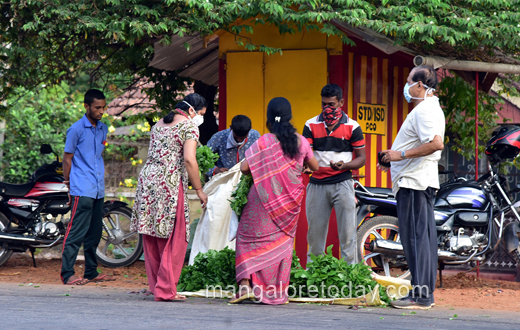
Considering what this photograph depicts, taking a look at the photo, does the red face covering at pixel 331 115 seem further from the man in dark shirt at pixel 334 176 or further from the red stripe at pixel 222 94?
the red stripe at pixel 222 94

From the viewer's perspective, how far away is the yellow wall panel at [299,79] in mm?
7547

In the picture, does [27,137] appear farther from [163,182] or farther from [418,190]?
[418,190]

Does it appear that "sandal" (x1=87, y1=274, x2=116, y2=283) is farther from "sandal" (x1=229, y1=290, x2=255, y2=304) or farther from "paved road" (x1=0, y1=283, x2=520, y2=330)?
"sandal" (x1=229, y1=290, x2=255, y2=304)

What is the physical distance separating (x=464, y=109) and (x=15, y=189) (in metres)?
6.05

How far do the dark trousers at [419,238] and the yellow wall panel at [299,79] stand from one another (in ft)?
7.81

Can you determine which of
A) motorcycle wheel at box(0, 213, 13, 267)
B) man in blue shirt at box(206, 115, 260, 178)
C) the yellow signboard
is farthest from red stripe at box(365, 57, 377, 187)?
motorcycle wheel at box(0, 213, 13, 267)

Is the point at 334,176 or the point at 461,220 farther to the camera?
the point at 461,220

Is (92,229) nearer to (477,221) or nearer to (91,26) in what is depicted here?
(91,26)

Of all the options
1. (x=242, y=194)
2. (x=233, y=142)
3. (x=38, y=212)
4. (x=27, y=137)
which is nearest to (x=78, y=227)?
(x=38, y=212)

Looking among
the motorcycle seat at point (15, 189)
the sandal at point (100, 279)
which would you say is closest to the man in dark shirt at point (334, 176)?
the sandal at point (100, 279)

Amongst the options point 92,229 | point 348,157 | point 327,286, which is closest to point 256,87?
point 348,157

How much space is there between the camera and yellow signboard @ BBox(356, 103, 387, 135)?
7.77 m

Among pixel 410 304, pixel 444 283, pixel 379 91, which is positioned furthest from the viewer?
pixel 379 91

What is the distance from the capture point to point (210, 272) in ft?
20.0
